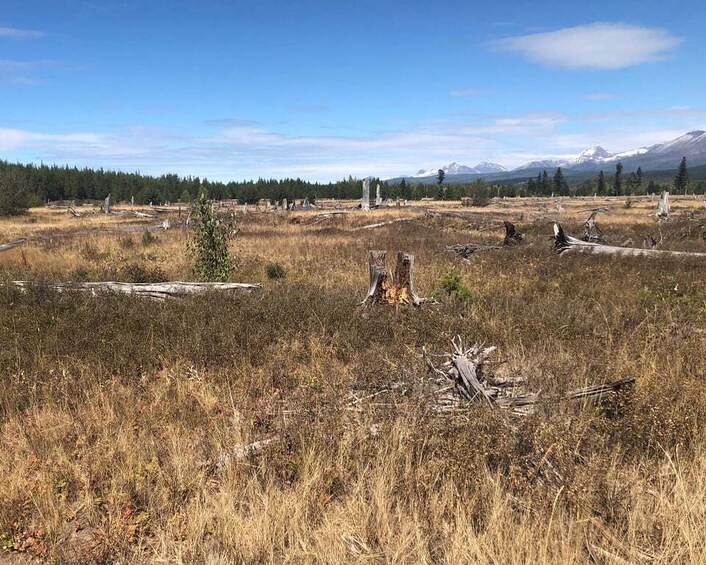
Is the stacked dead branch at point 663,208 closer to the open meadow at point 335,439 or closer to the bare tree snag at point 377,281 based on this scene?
the open meadow at point 335,439

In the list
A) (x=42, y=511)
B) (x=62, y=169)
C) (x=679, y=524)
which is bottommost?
(x=42, y=511)

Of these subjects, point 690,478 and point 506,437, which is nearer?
point 690,478

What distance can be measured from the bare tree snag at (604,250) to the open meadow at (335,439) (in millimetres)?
6756

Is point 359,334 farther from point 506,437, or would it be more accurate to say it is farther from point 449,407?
point 506,437

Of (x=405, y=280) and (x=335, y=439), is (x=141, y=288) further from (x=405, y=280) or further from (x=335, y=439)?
(x=335, y=439)

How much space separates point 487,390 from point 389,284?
4.17 m

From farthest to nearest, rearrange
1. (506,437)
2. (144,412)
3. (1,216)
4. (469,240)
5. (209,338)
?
(1,216), (469,240), (209,338), (144,412), (506,437)

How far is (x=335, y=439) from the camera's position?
137 inches

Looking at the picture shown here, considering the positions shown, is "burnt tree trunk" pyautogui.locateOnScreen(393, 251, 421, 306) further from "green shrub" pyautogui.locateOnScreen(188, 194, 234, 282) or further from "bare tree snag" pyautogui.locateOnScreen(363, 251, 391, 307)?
"green shrub" pyautogui.locateOnScreen(188, 194, 234, 282)

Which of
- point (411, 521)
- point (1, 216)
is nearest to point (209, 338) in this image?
point (411, 521)

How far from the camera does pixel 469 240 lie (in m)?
21.0

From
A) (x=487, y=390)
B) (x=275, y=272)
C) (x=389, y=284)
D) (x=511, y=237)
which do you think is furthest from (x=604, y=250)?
(x=487, y=390)

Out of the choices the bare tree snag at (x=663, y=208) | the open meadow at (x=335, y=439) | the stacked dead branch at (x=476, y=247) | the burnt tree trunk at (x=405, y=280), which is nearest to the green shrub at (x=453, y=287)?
the burnt tree trunk at (x=405, y=280)

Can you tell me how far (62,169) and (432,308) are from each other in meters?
128
